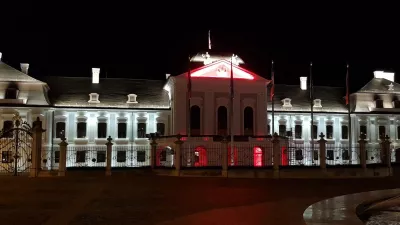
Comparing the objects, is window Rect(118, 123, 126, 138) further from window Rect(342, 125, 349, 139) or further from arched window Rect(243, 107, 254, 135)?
window Rect(342, 125, 349, 139)

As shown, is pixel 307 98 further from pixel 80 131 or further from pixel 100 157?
pixel 80 131

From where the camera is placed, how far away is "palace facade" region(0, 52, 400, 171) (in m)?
40.9

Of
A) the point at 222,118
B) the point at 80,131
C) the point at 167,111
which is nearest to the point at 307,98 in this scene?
the point at 222,118

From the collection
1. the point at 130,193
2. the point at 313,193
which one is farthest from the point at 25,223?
the point at 313,193

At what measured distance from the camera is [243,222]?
9789mm

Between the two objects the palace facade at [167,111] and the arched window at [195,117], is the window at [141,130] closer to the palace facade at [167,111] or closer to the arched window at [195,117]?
the palace facade at [167,111]

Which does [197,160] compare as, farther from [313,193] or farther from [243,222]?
[243,222]

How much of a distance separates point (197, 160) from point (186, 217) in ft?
85.8

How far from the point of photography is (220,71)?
1633 inches

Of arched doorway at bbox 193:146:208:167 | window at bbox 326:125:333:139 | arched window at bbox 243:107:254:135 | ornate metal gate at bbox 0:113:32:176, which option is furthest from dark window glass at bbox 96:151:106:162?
window at bbox 326:125:333:139

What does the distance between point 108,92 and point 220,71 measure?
11.0 m

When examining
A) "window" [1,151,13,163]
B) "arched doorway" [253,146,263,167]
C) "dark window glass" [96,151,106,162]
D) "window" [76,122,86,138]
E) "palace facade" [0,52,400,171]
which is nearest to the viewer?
"window" [1,151,13,163]

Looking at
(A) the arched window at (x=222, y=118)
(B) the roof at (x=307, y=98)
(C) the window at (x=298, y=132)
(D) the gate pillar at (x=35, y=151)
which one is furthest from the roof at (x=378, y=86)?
(D) the gate pillar at (x=35, y=151)

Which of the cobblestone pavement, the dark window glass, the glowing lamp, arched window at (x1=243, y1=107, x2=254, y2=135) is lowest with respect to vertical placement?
the cobblestone pavement
